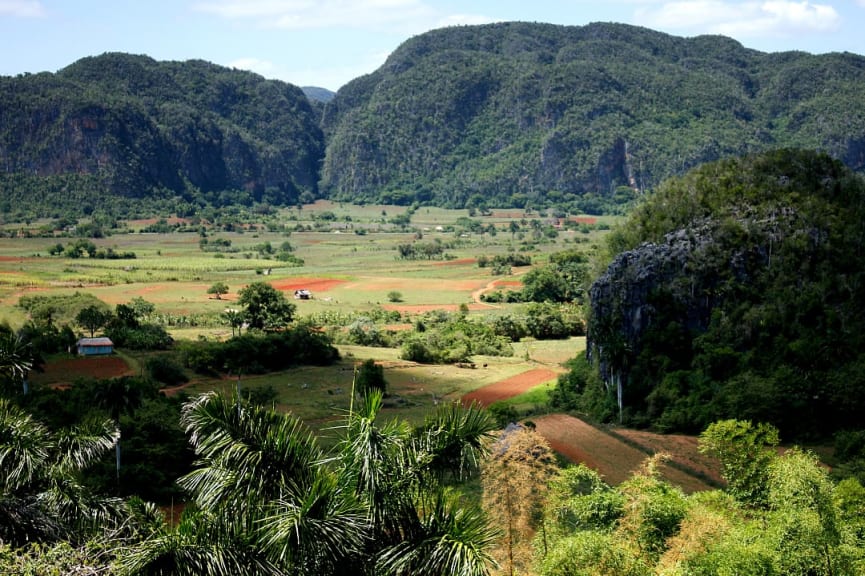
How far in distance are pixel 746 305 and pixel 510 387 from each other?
1376 cm

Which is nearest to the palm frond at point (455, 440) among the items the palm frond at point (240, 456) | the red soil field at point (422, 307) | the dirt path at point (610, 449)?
the palm frond at point (240, 456)

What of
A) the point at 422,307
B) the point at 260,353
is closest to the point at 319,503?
the point at 260,353

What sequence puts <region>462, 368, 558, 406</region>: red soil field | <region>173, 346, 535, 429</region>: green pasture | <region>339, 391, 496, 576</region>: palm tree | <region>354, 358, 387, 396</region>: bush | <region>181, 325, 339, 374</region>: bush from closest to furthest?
<region>339, 391, 496, 576</region>: palm tree < <region>173, 346, 535, 429</region>: green pasture < <region>354, 358, 387, 396</region>: bush < <region>462, 368, 558, 406</region>: red soil field < <region>181, 325, 339, 374</region>: bush

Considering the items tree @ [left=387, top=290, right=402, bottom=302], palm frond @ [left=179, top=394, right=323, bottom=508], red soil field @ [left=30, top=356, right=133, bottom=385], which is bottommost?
tree @ [left=387, top=290, right=402, bottom=302]

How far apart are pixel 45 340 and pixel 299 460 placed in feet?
158

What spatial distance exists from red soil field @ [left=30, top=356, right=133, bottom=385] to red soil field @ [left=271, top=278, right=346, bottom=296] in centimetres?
3741

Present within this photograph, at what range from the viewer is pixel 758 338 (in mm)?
→ 43812

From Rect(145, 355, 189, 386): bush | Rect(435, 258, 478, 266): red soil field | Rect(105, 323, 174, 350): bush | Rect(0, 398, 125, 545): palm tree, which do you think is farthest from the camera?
Rect(435, 258, 478, 266): red soil field

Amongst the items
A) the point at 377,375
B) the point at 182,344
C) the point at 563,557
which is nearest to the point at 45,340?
the point at 182,344

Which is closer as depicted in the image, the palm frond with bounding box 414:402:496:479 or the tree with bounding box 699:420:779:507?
the palm frond with bounding box 414:402:496:479

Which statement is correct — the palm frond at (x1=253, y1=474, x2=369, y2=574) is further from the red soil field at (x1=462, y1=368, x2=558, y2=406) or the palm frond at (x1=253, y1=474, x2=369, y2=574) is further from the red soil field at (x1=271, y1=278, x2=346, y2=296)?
the red soil field at (x1=271, y1=278, x2=346, y2=296)

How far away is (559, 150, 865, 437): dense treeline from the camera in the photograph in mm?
39938

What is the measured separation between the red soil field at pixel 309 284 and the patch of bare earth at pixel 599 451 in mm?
53064

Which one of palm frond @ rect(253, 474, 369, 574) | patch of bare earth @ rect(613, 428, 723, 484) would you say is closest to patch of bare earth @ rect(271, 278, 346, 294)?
patch of bare earth @ rect(613, 428, 723, 484)
